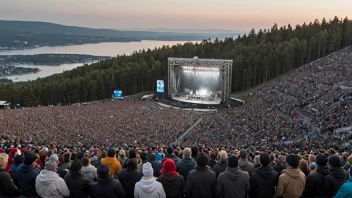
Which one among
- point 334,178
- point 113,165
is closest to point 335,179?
point 334,178

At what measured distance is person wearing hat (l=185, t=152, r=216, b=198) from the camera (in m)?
5.80

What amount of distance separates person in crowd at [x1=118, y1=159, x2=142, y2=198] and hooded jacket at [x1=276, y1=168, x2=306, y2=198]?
246 cm

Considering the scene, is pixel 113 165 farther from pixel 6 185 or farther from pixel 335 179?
pixel 335 179

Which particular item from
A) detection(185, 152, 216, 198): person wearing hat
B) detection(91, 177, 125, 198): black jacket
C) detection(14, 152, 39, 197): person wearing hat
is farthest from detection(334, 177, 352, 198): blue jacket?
detection(14, 152, 39, 197): person wearing hat

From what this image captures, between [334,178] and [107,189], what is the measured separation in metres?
3.85

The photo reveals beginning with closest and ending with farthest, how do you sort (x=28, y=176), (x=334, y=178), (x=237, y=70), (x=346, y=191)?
(x=346, y=191) < (x=334, y=178) < (x=28, y=176) < (x=237, y=70)

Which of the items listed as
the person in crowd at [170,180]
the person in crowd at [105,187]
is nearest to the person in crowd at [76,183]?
the person in crowd at [105,187]

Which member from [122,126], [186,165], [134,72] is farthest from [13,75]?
[186,165]

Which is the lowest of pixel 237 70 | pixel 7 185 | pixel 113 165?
pixel 237 70

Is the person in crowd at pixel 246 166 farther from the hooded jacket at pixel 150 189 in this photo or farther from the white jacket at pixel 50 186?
the white jacket at pixel 50 186

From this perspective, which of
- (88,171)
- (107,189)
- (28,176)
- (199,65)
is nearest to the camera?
(107,189)

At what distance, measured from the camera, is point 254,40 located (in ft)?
255

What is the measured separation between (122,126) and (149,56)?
53224 millimetres

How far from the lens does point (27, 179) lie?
606 centimetres
